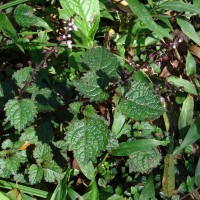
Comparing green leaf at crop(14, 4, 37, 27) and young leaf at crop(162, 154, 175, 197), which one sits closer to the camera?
green leaf at crop(14, 4, 37, 27)

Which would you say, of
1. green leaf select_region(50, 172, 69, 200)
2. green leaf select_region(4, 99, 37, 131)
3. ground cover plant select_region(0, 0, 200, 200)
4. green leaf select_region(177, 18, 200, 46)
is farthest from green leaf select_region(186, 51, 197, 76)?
green leaf select_region(4, 99, 37, 131)

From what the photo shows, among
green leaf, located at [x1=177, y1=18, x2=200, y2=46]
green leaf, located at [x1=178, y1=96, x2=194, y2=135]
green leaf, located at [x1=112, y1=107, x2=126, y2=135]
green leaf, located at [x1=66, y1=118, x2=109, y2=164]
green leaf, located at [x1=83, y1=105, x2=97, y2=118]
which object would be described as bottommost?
green leaf, located at [x1=178, y1=96, x2=194, y2=135]

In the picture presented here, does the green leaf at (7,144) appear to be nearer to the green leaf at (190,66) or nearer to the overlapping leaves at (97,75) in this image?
the overlapping leaves at (97,75)

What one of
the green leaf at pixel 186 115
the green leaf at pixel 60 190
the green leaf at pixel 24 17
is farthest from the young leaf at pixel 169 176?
the green leaf at pixel 24 17

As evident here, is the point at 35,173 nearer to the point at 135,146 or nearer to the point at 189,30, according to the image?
the point at 135,146

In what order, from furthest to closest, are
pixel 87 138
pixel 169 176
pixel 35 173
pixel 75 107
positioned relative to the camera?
pixel 169 176 → pixel 35 173 → pixel 75 107 → pixel 87 138

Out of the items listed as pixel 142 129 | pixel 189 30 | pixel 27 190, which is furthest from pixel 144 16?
pixel 27 190

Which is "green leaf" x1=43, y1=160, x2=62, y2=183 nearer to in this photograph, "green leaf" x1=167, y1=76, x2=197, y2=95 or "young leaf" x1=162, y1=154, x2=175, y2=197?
"young leaf" x1=162, y1=154, x2=175, y2=197
